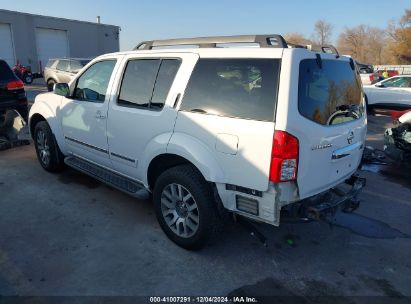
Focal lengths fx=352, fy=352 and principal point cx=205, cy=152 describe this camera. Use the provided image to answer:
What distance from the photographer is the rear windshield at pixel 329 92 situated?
284 cm

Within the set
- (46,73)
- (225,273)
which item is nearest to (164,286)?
(225,273)

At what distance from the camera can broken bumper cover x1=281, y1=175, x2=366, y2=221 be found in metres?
2.98

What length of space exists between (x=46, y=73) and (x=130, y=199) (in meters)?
15.0

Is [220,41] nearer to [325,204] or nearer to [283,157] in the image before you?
[283,157]

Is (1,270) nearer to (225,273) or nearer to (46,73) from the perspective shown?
(225,273)

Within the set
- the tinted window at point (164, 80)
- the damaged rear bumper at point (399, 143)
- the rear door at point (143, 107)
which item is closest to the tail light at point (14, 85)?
the rear door at point (143, 107)

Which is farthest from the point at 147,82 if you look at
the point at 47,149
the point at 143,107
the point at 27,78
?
the point at 27,78

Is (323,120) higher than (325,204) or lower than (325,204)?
higher

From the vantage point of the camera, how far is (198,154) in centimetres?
311

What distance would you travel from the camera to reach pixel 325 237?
3.91m

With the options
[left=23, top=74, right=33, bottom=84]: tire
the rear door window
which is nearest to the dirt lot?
the rear door window

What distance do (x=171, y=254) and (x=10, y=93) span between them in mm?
5779

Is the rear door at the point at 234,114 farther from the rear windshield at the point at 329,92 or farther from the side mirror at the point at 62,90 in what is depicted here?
the side mirror at the point at 62,90

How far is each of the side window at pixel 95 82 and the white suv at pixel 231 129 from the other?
4 centimetres
